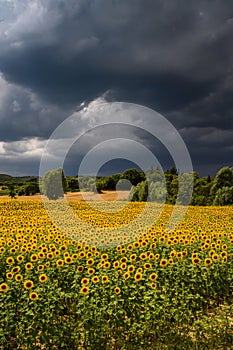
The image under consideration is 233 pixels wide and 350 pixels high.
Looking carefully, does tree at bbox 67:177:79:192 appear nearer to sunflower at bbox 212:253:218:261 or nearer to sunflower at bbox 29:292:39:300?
sunflower at bbox 212:253:218:261

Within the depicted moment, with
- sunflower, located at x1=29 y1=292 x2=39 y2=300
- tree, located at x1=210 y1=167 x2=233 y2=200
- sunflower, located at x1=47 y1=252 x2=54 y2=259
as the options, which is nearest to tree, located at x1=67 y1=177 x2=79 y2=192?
tree, located at x1=210 y1=167 x2=233 y2=200

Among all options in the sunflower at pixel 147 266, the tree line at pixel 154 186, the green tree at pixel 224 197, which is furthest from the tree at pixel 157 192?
the sunflower at pixel 147 266

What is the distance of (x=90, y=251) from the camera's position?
30.6 feet

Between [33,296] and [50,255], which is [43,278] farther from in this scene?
[50,255]

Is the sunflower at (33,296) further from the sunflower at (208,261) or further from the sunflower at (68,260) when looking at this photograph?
the sunflower at (208,261)

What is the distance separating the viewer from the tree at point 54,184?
47.4m

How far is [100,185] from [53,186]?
9.31 meters

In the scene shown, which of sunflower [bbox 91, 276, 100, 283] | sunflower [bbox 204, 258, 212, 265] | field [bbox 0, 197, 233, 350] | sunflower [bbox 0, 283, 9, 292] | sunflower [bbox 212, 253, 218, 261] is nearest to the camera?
field [bbox 0, 197, 233, 350]

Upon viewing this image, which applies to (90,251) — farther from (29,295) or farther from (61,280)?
(29,295)

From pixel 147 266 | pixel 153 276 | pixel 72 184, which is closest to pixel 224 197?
pixel 72 184

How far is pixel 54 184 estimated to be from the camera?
4872cm

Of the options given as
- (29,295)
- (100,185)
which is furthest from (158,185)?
(29,295)

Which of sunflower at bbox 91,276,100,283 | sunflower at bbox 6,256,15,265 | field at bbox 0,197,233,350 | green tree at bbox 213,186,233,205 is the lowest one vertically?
field at bbox 0,197,233,350

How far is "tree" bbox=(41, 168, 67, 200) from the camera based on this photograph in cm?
4744
